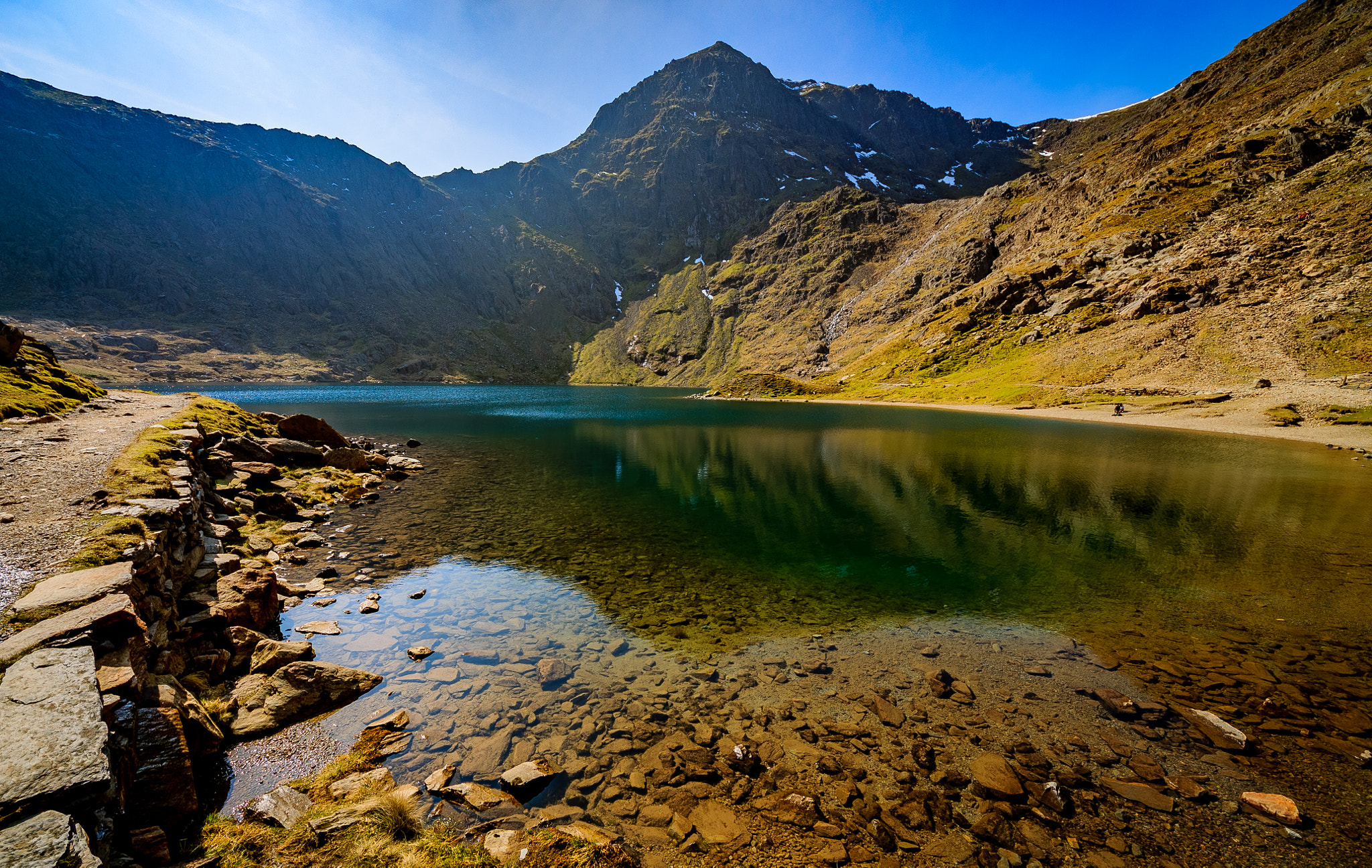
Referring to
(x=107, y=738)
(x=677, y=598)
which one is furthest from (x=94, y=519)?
(x=677, y=598)

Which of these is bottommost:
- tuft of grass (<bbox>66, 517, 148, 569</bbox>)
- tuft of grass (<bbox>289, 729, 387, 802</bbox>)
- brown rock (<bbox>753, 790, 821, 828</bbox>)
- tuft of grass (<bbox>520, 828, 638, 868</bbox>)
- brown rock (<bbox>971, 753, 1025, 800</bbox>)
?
tuft of grass (<bbox>289, 729, 387, 802</bbox>)

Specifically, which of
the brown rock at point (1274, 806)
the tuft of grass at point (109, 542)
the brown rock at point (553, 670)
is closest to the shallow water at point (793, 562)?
the brown rock at point (553, 670)

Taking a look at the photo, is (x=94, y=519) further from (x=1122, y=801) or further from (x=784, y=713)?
(x=1122, y=801)

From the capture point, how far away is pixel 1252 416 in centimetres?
6725

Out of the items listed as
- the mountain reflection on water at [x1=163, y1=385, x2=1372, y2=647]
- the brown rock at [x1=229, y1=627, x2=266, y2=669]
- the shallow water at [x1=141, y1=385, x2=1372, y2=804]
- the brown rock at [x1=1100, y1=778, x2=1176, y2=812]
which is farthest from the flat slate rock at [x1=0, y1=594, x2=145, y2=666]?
the brown rock at [x1=1100, y1=778, x2=1176, y2=812]

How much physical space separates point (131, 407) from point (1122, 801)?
55.7 metres

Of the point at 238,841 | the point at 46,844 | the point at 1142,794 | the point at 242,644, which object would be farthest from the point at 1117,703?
the point at 242,644

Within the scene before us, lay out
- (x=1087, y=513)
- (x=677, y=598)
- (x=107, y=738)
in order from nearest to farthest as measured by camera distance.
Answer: (x=107, y=738), (x=677, y=598), (x=1087, y=513)

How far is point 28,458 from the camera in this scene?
17672 mm

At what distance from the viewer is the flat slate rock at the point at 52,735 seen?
499 centimetres

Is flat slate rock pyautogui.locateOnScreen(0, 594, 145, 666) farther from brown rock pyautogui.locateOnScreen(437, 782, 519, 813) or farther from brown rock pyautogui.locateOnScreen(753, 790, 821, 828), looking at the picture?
brown rock pyautogui.locateOnScreen(753, 790, 821, 828)

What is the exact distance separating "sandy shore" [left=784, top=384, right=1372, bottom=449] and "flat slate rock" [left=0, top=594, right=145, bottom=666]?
85.5 metres

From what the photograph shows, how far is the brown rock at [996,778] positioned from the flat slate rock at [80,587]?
56.3ft

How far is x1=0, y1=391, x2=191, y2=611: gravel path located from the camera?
10.5m
